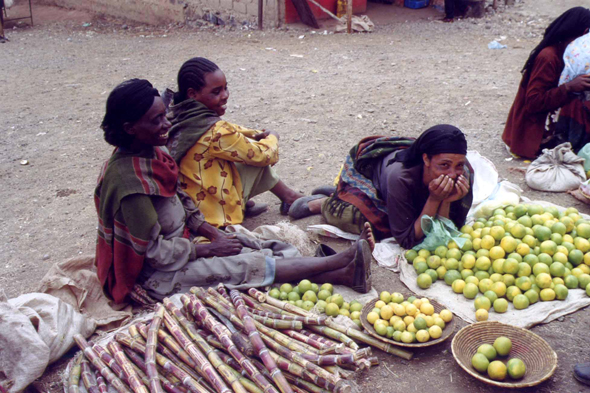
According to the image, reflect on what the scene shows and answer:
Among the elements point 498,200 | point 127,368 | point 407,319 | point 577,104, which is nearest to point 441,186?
point 407,319

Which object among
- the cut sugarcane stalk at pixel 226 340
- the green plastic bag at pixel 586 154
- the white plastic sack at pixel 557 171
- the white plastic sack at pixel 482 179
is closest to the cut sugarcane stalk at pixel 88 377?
the cut sugarcane stalk at pixel 226 340

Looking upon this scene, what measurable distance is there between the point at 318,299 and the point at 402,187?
970 mm

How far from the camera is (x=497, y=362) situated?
112 inches

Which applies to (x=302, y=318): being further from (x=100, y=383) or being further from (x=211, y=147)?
(x=211, y=147)

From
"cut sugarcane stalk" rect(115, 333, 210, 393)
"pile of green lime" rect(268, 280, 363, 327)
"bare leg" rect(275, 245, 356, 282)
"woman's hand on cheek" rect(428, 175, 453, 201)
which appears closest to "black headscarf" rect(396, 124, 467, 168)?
"woman's hand on cheek" rect(428, 175, 453, 201)

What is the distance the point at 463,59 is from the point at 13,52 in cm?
941

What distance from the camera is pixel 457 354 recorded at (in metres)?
2.94

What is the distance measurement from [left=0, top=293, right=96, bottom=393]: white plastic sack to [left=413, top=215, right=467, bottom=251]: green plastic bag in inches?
93.5

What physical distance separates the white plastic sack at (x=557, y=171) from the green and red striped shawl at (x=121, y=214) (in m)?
3.33

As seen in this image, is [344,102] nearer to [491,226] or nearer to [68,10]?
[491,226]

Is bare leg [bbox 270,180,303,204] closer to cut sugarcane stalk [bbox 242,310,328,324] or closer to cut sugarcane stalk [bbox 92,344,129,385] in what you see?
cut sugarcane stalk [bbox 242,310,328,324]

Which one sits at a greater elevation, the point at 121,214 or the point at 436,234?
the point at 121,214

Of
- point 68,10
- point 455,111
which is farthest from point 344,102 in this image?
point 68,10

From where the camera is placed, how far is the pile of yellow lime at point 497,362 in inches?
110
